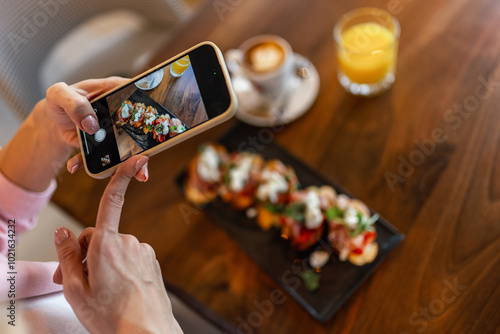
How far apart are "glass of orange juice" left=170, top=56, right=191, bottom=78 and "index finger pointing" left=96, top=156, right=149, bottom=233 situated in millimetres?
97

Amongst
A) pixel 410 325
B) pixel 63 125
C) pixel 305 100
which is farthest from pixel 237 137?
pixel 410 325

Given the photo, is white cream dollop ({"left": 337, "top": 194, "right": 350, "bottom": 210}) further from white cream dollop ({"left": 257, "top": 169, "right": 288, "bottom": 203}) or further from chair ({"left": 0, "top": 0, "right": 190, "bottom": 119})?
chair ({"left": 0, "top": 0, "right": 190, "bottom": 119})

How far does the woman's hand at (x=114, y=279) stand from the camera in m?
0.41

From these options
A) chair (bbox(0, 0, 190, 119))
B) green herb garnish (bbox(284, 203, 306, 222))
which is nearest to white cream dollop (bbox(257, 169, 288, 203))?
green herb garnish (bbox(284, 203, 306, 222))

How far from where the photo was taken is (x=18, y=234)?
27.3 inches

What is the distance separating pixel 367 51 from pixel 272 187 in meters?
0.32

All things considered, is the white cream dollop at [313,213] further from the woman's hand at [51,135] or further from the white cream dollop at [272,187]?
the woman's hand at [51,135]

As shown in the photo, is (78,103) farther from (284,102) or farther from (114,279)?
(284,102)

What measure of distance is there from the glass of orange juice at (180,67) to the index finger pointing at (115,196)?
0.10 meters

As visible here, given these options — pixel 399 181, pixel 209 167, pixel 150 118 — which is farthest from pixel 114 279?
pixel 399 181

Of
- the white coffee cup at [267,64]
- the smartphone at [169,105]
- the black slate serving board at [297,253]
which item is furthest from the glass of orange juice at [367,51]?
the smartphone at [169,105]

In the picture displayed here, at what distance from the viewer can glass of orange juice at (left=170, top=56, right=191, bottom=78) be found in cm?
44

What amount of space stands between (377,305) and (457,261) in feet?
0.47

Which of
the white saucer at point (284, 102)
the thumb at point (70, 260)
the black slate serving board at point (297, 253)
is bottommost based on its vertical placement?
the black slate serving board at point (297, 253)
